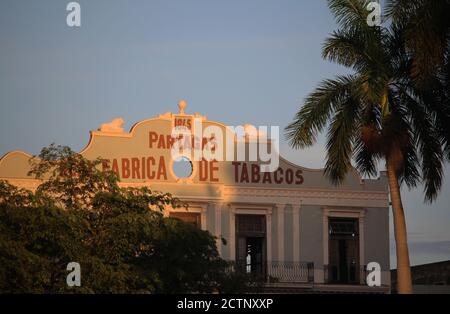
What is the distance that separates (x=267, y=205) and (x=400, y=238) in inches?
417

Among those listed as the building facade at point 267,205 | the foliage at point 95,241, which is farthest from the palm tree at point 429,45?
the building facade at point 267,205

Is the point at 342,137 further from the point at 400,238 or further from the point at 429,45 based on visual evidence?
the point at 429,45

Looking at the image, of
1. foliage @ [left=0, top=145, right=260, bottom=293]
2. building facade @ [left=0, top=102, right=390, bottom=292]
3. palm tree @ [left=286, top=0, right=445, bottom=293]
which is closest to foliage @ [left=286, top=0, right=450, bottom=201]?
palm tree @ [left=286, top=0, right=445, bottom=293]

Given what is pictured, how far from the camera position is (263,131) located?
40312 millimetres

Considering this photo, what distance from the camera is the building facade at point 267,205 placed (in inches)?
1555

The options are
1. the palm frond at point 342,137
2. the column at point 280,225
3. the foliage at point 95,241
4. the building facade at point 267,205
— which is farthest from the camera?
the column at point 280,225

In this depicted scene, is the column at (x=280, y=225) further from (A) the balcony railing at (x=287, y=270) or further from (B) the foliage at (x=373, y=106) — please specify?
(B) the foliage at (x=373, y=106)

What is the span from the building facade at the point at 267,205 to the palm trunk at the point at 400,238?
30.2 ft

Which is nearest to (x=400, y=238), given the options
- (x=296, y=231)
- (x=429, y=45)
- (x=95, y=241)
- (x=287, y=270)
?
(x=429, y=45)

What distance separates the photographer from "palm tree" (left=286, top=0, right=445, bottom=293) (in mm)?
31406

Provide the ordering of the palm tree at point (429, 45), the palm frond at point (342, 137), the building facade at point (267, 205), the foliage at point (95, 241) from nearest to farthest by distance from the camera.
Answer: the palm tree at point (429, 45), the foliage at point (95, 241), the palm frond at point (342, 137), the building facade at point (267, 205)

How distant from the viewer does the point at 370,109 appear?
31938 millimetres
